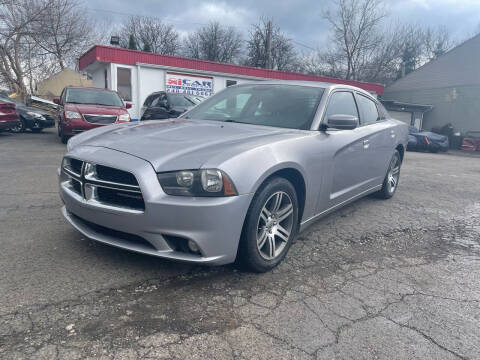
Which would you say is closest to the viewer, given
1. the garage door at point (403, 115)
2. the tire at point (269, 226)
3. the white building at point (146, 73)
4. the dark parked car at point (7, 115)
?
the tire at point (269, 226)

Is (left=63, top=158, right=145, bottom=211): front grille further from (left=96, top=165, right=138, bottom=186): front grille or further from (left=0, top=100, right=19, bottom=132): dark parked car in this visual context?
(left=0, top=100, right=19, bottom=132): dark parked car

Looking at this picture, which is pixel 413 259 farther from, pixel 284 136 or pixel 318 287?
pixel 284 136

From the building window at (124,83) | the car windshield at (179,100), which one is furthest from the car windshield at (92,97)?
the building window at (124,83)

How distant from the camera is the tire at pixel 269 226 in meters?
2.49

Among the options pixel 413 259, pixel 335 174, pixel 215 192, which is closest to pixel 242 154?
pixel 215 192

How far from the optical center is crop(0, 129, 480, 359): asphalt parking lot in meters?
1.89

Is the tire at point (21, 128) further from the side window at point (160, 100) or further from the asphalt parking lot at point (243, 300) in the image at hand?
the asphalt parking lot at point (243, 300)

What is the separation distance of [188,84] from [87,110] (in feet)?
29.6

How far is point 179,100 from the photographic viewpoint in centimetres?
1141

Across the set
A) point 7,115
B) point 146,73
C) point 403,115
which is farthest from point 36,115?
point 403,115

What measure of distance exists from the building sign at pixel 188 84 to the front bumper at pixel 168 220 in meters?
15.1

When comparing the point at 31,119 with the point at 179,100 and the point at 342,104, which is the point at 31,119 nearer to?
the point at 179,100

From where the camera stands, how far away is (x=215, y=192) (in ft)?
7.44

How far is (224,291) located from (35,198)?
324 centimetres
